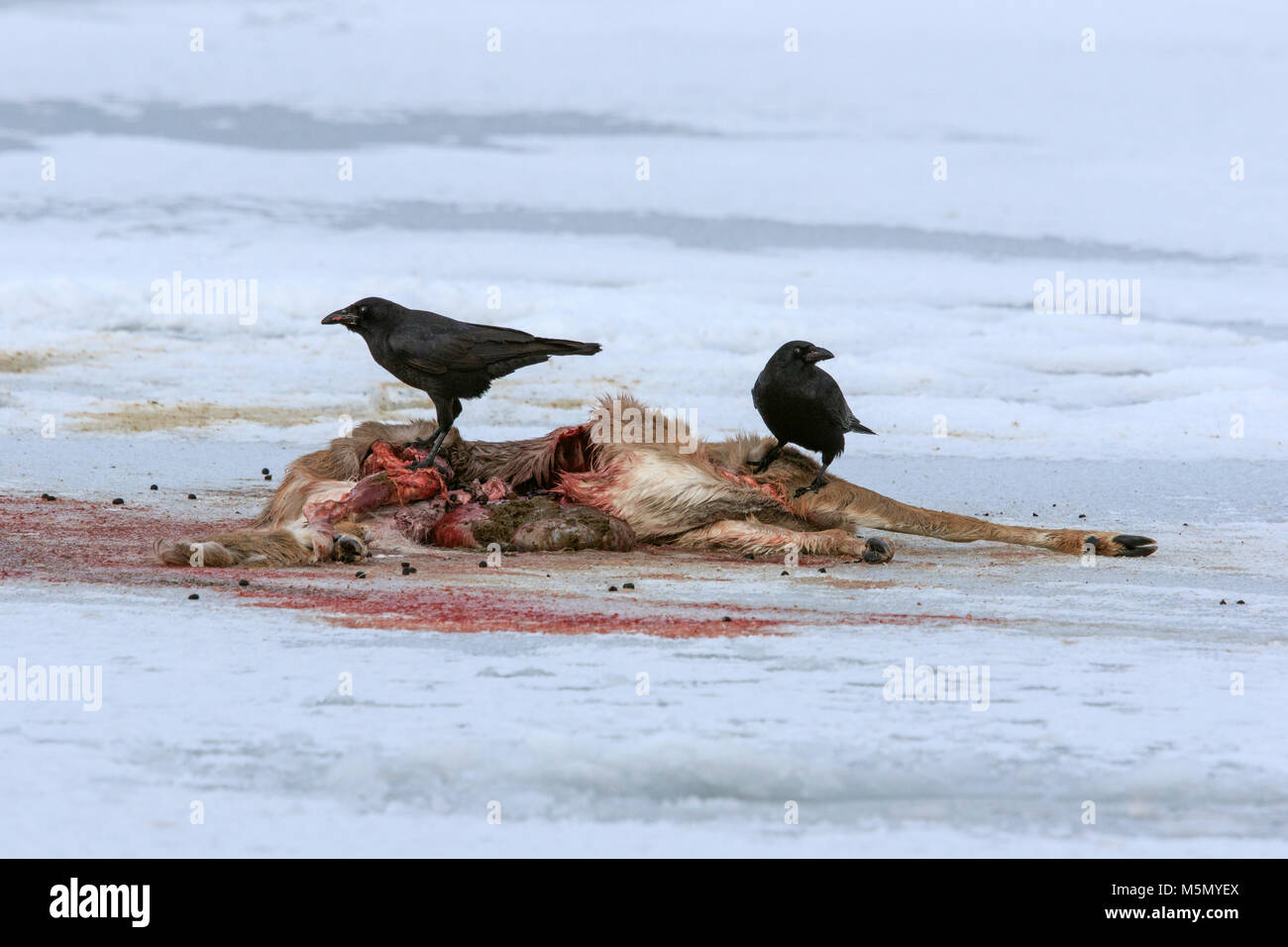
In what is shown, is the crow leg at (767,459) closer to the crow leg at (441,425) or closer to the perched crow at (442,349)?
the perched crow at (442,349)

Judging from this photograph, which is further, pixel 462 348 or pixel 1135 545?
pixel 1135 545

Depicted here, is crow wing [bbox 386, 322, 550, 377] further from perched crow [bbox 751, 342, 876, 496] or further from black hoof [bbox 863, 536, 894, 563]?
black hoof [bbox 863, 536, 894, 563]

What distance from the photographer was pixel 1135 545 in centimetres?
937

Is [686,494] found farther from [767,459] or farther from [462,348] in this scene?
[462,348]

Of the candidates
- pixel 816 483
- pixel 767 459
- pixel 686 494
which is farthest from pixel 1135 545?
pixel 686 494

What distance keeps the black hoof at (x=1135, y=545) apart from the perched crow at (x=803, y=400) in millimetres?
1877

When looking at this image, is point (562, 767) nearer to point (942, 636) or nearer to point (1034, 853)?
point (1034, 853)

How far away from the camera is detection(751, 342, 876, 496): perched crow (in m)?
9.43

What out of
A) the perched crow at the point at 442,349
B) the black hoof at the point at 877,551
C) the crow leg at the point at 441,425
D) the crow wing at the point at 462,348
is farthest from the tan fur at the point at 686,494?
the crow wing at the point at 462,348

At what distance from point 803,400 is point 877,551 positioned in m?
1.10

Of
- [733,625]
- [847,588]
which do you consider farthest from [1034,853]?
[847,588]

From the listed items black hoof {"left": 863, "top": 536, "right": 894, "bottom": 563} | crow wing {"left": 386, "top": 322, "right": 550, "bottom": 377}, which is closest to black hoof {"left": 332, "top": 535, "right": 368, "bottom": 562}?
crow wing {"left": 386, "top": 322, "right": 550, "bottom": 377}

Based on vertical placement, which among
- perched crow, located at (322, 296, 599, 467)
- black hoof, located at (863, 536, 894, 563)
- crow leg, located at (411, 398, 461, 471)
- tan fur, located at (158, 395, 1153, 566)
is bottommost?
black hoof, located at (863, 536, 894, 563)

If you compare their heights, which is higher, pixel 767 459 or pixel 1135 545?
pixel 767 459
